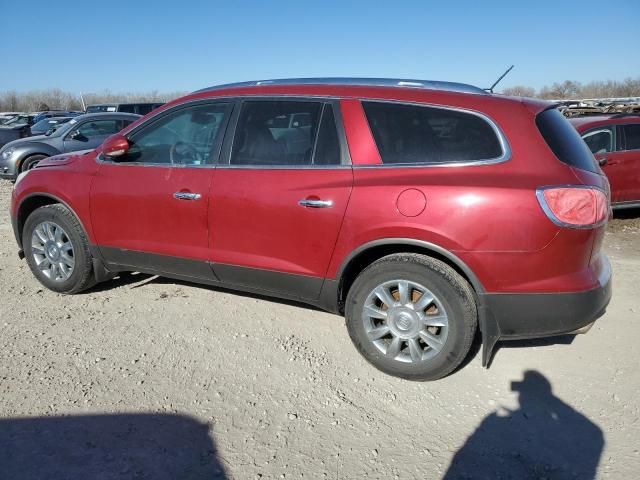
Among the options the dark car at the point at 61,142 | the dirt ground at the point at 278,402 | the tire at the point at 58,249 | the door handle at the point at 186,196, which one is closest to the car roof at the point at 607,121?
the dirt ground at the point at 278,402

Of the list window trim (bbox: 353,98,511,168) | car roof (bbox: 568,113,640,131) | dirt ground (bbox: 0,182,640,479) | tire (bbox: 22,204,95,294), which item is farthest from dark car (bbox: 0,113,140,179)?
window trim (bbox: 353,98,511,168)

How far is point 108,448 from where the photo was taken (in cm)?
251

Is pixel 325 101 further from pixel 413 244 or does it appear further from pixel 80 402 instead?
pixel 80 402

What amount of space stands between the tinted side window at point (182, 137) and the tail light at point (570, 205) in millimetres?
2216

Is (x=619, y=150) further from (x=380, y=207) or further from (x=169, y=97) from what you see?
(x=169, y=97)

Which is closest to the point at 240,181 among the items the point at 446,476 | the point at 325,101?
the point at 325,101

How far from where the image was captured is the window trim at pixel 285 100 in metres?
3.21

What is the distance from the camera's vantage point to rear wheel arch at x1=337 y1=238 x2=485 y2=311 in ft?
9.48

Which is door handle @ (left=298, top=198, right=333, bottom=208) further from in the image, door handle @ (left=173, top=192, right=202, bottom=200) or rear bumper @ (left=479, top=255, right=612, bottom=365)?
rear bumper @ (left=479, top=255, right=612, bottom=365)

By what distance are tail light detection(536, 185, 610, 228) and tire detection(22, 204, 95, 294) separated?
349 cm

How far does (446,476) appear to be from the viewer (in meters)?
2.37

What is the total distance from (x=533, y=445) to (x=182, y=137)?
3.08 m

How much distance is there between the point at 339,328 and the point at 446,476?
5.36 feet

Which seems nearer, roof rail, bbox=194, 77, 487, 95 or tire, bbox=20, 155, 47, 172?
roof rail, bbox=194, 77, 487, 95
